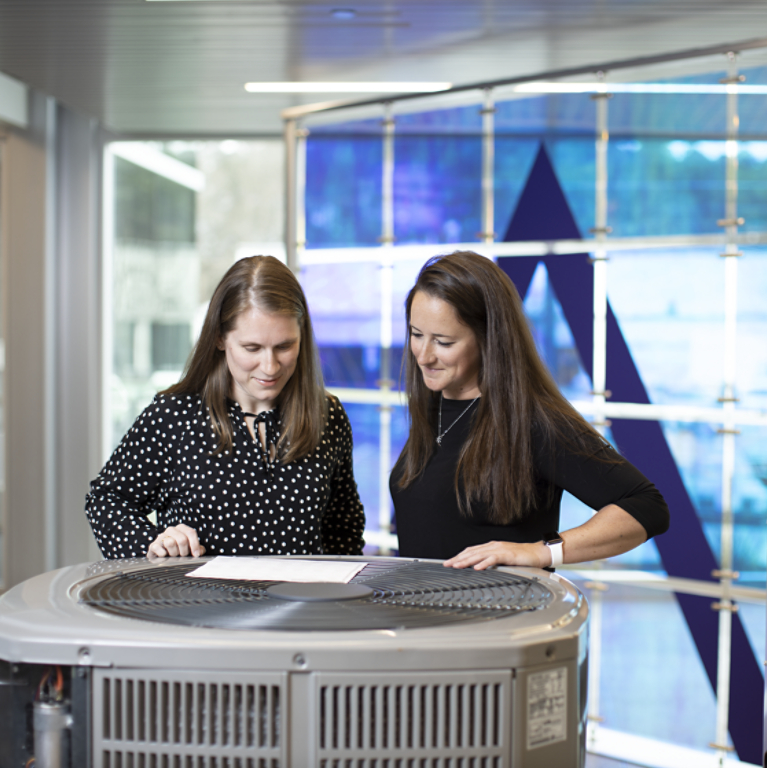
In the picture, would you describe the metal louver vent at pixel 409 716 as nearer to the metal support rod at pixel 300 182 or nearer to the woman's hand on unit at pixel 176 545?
the woman's hand on unit at pixel 176 545

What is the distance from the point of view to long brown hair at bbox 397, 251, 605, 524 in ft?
5.01

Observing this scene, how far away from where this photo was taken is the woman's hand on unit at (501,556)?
Answer: 1.37m

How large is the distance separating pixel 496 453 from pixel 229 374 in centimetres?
54

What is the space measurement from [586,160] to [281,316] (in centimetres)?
212

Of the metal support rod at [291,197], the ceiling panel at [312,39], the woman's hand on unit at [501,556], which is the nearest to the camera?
the woman's hand on unit at [501,556]

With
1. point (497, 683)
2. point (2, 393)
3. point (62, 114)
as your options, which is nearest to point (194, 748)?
point (497, 683)

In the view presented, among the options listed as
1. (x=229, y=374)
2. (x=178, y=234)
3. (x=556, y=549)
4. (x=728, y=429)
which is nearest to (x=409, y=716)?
(x=556, y=549)

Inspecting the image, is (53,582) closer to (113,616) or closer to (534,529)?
(113,616)

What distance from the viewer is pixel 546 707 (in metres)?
1.00

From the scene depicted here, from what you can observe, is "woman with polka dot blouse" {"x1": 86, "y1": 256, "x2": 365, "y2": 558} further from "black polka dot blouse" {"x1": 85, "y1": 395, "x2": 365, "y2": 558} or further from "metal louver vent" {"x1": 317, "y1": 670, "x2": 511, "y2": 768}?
"metal louver vent" {"x1": 317, "y1": 670, "x2": 511, "y2": 768}

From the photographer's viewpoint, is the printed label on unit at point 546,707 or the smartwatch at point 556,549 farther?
the smartwatch at point 556,549

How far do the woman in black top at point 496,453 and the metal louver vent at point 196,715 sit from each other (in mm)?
597

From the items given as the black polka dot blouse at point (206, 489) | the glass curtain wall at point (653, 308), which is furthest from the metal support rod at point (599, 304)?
the black polka dot blouse at point (206, 489)

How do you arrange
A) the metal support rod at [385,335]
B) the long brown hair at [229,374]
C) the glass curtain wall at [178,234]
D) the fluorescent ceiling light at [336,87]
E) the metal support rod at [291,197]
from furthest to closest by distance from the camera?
1. the glass curtain wall at [178,234]
2. the fluorescent ceiling light at [336,87]
3. the metal support rod at [291,197]
4. the metal support rod at [385,335]
5. the long brown hair at [229,374]
